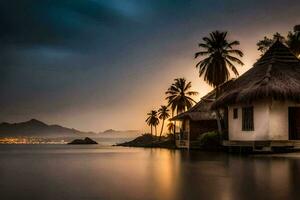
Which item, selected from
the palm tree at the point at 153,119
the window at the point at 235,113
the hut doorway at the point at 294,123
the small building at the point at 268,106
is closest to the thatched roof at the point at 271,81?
the small building at the point at 268,106

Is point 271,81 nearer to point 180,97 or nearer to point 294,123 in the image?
point 294,123

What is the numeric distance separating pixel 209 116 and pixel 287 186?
31885mm

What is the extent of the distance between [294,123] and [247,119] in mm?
3037

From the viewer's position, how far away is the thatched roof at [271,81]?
2656 centimetres

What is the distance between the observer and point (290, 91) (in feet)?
87.4

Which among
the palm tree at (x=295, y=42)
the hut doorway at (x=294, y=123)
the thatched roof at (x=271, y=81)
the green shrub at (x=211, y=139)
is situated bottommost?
the green shrub at (x=211, y=139)

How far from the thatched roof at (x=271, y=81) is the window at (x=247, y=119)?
1.12 metres

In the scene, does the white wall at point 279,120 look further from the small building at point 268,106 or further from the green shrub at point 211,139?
the green shrub at point 211,139

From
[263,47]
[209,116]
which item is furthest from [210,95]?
[263,47]

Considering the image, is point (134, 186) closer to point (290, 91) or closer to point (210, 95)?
point (290, 91)

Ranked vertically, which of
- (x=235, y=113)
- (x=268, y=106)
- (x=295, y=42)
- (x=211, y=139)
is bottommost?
(x=211, y=139)

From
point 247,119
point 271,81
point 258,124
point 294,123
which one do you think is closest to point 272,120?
point 258,124

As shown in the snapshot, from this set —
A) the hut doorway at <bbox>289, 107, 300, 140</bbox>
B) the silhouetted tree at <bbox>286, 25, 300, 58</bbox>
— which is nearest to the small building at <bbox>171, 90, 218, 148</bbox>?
the silhouetted tree at <bbox>286, 25, 300, 58</bbox>

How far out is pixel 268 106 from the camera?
27844mm
